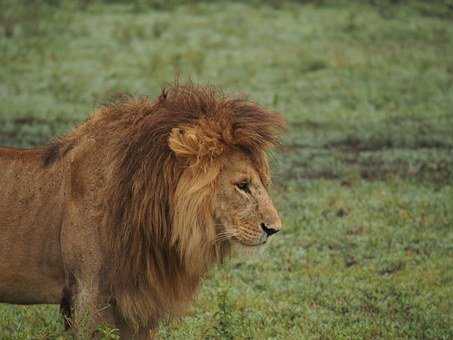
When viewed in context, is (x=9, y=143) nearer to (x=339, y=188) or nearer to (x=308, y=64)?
(x=339, y=188)

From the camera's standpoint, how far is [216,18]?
21.6 metres

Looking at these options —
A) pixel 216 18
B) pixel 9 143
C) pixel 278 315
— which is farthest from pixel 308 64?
pixel 278 315

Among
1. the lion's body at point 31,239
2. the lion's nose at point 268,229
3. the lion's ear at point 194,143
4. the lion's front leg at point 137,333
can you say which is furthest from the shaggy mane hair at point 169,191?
the lion's body at point 31,239

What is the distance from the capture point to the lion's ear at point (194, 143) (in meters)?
4.89

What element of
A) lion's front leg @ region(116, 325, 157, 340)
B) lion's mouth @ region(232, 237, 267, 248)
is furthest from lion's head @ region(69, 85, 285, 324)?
lion's front leg @ region(116, 325, 157, 340)

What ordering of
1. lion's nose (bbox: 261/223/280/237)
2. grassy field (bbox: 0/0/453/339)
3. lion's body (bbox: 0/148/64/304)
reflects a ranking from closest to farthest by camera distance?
lion's nose (bbox: 261/223/280/237), lion's body (bbox: 0/148/64/304), grassy field (bbox: 0/0/453/339)

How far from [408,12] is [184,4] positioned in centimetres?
557

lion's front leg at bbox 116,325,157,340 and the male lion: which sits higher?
the male lion

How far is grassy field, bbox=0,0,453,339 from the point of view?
7.28 m

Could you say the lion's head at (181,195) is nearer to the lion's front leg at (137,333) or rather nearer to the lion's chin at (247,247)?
the lion's chin at (247,247)

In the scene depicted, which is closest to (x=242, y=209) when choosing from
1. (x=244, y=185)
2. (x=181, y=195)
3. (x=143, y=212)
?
(x=244, y=185)

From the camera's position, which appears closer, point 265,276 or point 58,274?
point 58,274

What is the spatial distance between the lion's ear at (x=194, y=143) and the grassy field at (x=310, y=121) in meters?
0.66

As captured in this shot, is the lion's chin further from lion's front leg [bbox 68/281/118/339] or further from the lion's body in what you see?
the lion's body
